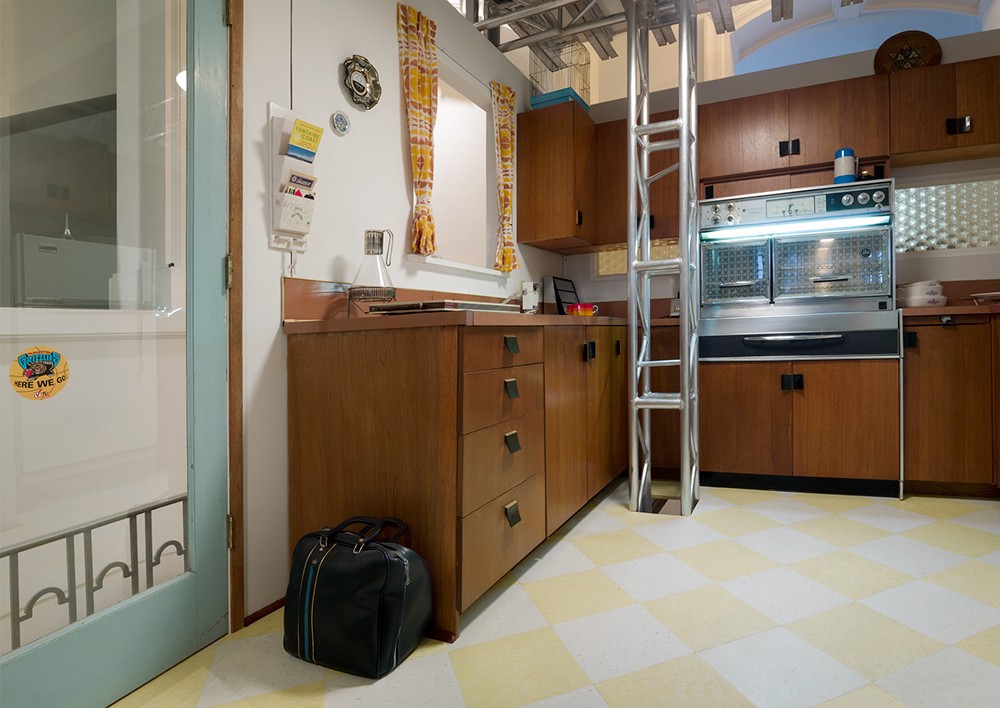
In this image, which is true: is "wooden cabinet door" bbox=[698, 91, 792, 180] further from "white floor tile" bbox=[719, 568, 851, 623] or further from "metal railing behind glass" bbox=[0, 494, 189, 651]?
"metal railing behind glass" bbox=[0, 494, 189, 651]

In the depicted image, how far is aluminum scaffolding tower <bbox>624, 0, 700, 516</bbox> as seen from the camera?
2.70m

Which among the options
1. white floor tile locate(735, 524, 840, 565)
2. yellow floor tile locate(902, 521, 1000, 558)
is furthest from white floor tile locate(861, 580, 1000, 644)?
yellow floor tile locate(902, 521, 1000, 558)

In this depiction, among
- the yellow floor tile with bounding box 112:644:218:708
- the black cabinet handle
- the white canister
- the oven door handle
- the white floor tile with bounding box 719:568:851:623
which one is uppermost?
the black cabinet handle

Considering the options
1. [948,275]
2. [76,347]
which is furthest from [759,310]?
[76,347]

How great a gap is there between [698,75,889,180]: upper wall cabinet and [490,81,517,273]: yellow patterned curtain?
1.18m

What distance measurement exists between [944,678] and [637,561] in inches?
37.6

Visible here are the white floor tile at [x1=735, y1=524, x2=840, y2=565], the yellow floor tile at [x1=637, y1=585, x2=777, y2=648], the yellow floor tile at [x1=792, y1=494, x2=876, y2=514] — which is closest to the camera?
the yellow floor tile at [x1=637, y1=585, x2=777, y2=648]

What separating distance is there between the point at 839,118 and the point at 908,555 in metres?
2.40

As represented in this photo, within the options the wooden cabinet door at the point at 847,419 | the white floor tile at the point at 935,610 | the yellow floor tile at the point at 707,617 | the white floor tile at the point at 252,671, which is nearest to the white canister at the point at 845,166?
the wooden cabinet door at the point at 847,419

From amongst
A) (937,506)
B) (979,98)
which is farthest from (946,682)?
(979,98)

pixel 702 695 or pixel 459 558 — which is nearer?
pixel 702 695

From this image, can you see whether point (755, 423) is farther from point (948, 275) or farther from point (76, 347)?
point (76, 347)

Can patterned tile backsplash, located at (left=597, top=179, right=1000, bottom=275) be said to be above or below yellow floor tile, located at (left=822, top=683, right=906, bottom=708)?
above

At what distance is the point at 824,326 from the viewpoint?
2971mm
